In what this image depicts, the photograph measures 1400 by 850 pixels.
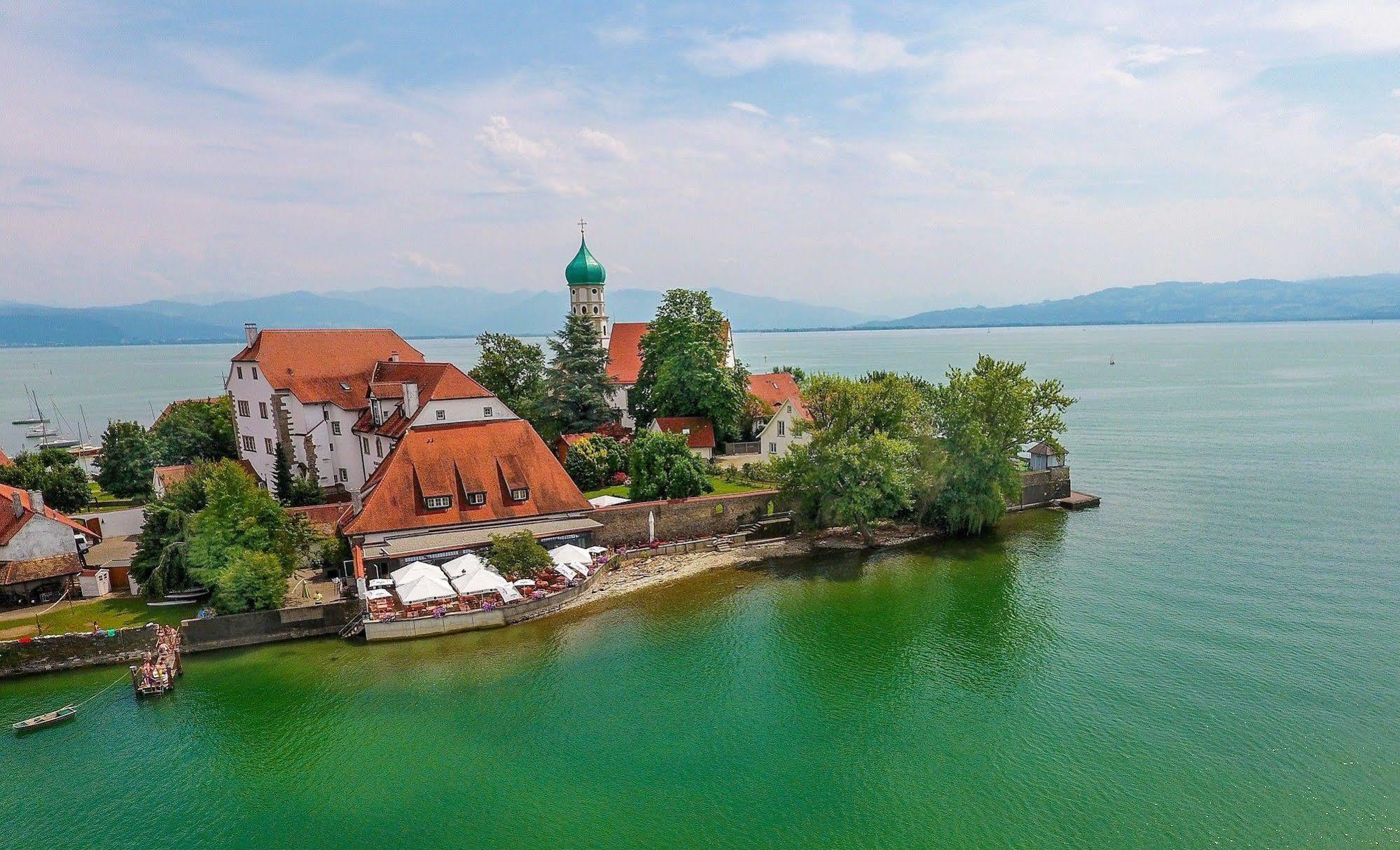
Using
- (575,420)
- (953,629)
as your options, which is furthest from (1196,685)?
(575,420)

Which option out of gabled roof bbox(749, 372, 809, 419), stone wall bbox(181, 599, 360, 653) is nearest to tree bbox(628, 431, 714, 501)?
stone wall bbox(181, 599, 360, 653)

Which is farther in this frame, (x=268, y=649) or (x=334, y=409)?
(x=334, y=409)

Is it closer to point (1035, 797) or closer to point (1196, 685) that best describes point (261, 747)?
point (1035, 797)

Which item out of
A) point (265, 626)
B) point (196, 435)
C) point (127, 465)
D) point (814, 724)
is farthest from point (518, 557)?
point (127, 465)

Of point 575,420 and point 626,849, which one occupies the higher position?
point 575,420

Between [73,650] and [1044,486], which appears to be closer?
[73,650]

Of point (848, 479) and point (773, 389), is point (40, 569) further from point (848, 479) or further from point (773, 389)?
point (773, 389)
